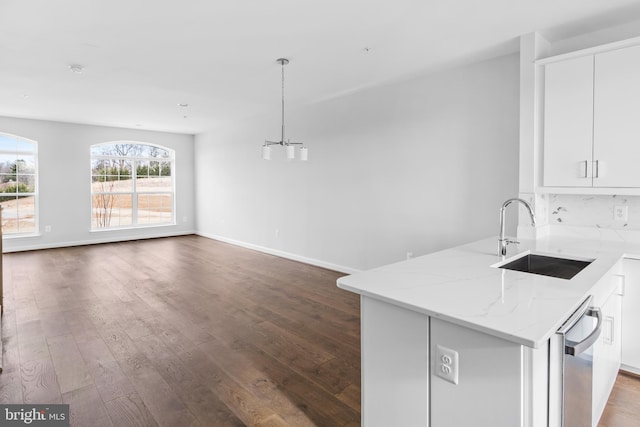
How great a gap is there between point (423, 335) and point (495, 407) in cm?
31

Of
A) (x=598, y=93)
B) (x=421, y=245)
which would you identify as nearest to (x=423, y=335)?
(x=598, y=93)

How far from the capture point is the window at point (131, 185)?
7.86 meters

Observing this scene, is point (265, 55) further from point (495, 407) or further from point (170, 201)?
point (170, 201)

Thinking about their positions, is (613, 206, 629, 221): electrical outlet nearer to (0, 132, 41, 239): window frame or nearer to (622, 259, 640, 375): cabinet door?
(622, 259, 640, 375): cabinet door

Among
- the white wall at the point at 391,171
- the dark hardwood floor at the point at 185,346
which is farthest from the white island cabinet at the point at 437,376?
the white wall at the point at 391,171

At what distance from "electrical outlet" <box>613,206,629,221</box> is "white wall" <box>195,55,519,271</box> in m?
0.79

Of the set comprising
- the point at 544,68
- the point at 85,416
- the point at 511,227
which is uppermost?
the point at 544,68

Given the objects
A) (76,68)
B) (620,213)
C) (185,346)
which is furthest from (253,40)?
(620,213)

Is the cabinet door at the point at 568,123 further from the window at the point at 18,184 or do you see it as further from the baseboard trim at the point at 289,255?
the window at the point at 18,184

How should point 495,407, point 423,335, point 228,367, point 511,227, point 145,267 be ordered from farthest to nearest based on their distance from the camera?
point 145,267, point 511,227, point 228,367, point 423,335, point 495,407

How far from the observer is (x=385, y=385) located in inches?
57.9

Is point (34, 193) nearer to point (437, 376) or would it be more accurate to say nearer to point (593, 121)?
point (437, 376)

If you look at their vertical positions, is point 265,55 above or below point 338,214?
above

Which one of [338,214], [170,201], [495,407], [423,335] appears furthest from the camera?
[170,201]
